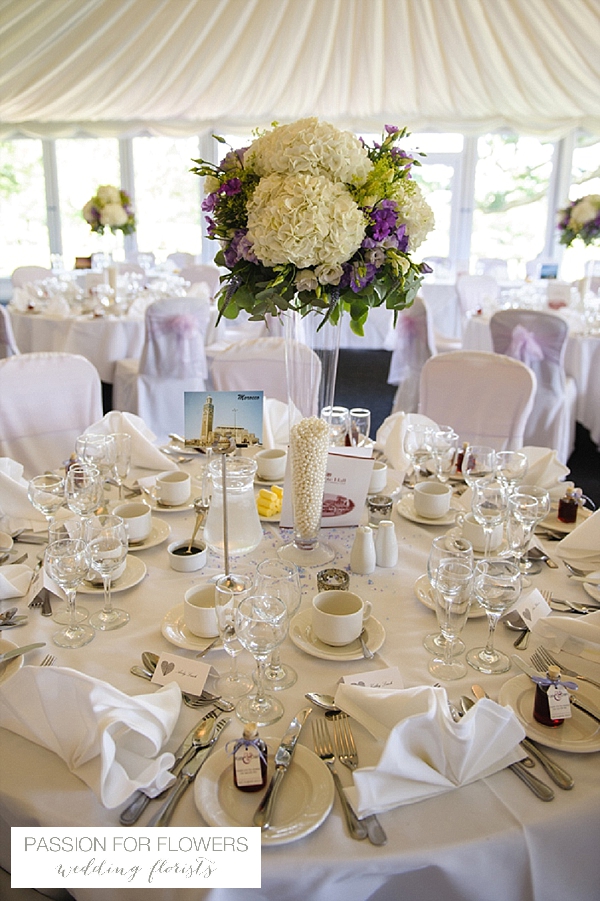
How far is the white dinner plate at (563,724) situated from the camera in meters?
1.13

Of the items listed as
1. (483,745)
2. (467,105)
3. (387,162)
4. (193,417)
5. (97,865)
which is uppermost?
(467,105)

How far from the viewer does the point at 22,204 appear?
431 inches

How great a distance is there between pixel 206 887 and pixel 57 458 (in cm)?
207

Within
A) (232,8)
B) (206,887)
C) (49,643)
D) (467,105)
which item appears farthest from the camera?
(467,105)

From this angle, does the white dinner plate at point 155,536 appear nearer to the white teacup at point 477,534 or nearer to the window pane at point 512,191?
the white teacup at point 477,534

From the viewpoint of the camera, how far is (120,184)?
434 inches

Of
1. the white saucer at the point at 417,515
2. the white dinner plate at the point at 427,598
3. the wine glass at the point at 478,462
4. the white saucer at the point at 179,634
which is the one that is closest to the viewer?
the white saucer at the point at 179,634

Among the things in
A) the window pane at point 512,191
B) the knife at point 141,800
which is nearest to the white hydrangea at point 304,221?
the knife at point 141,800

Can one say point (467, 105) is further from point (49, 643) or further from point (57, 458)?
point (49, 643)

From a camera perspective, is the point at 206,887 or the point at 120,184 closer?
the point at 206,887

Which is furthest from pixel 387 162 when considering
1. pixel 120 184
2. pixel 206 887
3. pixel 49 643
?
pixel 120 184

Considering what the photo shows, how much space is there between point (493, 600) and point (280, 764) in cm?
51

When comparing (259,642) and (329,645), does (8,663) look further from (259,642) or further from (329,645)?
(329,645)

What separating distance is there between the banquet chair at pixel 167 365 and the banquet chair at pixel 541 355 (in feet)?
6.21
